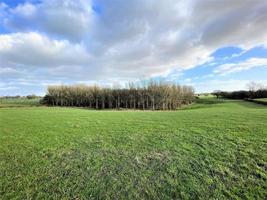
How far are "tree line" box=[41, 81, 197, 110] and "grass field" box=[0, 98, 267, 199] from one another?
38964 millimetres

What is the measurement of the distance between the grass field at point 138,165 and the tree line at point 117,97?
128 feet

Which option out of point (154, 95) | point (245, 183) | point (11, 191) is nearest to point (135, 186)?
point (245, 183)

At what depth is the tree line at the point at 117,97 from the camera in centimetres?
4962

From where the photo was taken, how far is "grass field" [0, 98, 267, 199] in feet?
18.1

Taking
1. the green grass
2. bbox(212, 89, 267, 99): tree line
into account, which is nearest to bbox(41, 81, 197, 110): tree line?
the green grass

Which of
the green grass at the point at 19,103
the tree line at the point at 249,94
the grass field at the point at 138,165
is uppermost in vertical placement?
the tree line at the point at 249,94

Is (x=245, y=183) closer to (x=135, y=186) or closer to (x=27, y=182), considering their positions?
(x=135, y=186)

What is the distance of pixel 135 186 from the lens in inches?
225

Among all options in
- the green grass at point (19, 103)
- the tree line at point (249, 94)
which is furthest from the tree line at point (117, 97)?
the tree line at point (249, 94)

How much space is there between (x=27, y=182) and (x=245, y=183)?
6.54 meters

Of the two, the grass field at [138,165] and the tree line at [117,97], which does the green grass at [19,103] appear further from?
the grass field at [138,165]

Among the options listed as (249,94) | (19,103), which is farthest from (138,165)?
(249,94)

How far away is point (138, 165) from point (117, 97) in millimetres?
45485

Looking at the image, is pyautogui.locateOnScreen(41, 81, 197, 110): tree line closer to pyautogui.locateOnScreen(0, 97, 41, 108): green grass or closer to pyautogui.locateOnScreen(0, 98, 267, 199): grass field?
pyautogui.locateOnScreen(0, 97, 41, 108): green grass
